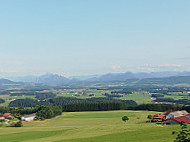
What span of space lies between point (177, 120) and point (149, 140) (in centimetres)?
1949

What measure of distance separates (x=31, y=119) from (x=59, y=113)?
18.1 metres

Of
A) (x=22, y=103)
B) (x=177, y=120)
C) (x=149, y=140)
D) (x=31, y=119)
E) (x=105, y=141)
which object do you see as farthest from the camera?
(x=22, y=103)

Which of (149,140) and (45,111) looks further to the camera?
(45,111)

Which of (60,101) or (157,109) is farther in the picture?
(60,101)

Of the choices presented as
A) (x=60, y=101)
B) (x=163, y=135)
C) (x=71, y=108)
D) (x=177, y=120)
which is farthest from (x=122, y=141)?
(x=60, y=101)

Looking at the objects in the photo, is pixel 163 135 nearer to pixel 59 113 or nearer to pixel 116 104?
pixel 59 113

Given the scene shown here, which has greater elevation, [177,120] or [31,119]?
[177,120]

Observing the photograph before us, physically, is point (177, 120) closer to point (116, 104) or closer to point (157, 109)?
point (157, 109)

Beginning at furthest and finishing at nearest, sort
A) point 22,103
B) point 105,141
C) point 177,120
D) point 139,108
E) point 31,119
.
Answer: point 22,103 → point 139,108 → point 31,119 → point 177,120 → point 105,141

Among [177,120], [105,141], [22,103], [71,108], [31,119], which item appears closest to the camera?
[105,141]

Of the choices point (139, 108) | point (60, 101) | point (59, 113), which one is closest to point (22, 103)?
point (60, 101)

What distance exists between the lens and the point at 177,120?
45688 millimetres

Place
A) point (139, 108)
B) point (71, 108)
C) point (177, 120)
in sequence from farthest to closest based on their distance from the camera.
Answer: point (71, 108) < point (139, 108) < point (177, 120)

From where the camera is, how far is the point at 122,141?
3111 centimetres
